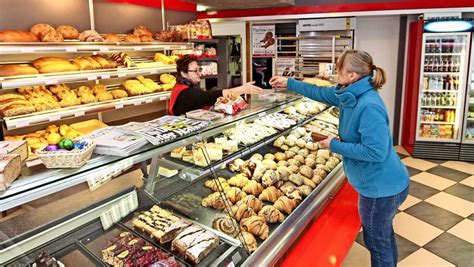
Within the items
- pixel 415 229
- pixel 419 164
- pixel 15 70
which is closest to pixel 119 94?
pixel 15 70

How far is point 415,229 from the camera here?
12.4 feet

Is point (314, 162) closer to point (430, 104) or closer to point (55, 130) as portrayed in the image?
point (55, 130)

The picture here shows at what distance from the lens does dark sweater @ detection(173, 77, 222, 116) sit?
314 centimetres

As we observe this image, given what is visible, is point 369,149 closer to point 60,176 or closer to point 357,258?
point 357,258

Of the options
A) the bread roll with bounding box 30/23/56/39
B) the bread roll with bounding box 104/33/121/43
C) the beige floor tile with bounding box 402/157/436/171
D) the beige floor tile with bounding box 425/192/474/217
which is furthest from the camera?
the beige floor tile with bounding box 402/157/436/171

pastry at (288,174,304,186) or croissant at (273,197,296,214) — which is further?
pastry at (288,174,304,186)

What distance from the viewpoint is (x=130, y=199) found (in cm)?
218

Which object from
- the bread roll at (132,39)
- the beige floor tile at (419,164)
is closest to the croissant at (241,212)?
the bread roll at (132,39)

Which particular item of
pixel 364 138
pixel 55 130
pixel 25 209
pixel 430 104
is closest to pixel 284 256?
pixel 364 138

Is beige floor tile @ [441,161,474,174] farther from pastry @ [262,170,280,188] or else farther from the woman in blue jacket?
pastry @ [262,170,280,188]

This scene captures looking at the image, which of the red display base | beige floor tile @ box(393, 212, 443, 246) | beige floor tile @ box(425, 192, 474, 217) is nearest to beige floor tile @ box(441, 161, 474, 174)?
beige floor tile @ box(425, 192, 474, 217)

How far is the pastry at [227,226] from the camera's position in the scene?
81.4 inches

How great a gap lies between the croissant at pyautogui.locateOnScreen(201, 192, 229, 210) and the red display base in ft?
1.68

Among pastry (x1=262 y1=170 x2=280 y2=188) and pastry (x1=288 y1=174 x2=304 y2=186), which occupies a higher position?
pastry (x1=262 y1=170 x2=280 y2=188)
